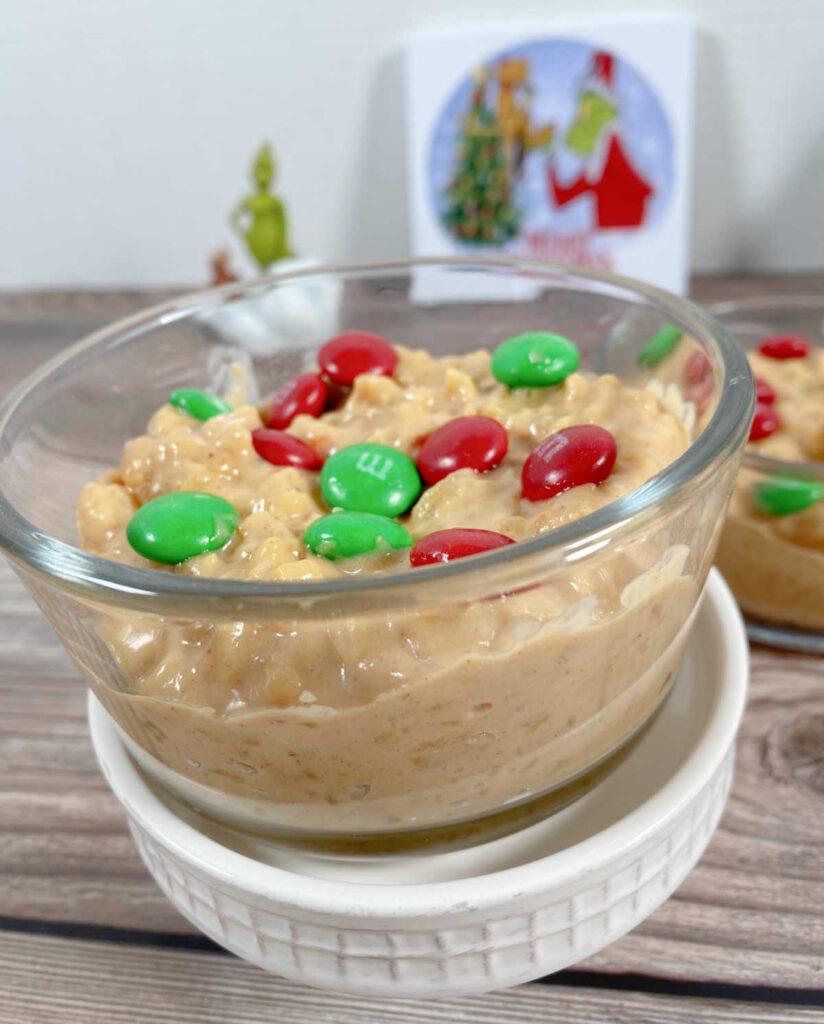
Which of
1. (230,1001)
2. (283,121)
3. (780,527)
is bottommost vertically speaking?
(230,1001)

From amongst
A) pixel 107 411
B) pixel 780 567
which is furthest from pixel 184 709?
pixel 780 567

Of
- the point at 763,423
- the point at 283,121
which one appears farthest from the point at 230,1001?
the point at 283,121

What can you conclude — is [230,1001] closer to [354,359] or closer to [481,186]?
[354,359]

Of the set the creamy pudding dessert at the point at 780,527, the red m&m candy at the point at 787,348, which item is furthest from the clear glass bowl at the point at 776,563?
the red m&m candy at the point at 787,348

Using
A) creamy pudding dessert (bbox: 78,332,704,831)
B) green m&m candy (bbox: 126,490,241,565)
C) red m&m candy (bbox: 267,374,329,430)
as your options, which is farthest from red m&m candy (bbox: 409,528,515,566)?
red m&m candy (bbox: 267,374,329,430)

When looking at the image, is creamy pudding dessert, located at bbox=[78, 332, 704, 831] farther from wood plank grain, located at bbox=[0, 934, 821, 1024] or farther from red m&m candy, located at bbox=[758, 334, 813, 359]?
red m&m candy, located at bbox=[758, 334, 813, 359]

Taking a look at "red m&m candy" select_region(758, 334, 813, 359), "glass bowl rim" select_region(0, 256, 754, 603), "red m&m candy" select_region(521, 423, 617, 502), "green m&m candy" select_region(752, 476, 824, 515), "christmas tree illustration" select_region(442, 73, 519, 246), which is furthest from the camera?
"christmas tree illustration" select_region(442, 73, 519, 246)
